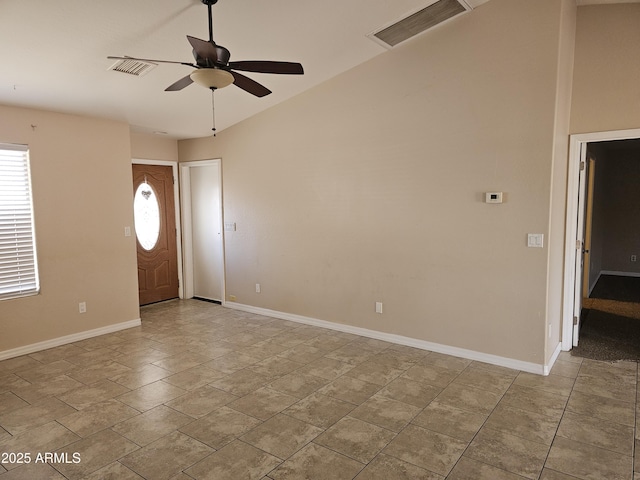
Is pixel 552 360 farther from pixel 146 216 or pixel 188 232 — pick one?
pixel 146 216

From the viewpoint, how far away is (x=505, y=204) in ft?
12.3

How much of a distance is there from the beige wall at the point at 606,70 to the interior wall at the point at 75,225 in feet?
16.7

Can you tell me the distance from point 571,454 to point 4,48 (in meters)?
4.74

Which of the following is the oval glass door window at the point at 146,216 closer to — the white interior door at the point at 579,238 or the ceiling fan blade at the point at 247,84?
the ceiling fan blade at the point at 247,84

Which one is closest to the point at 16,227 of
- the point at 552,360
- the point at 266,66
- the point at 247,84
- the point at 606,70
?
the point at 247,84

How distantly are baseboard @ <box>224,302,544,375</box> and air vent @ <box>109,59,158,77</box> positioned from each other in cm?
332

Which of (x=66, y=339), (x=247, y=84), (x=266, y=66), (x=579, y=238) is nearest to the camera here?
(x=266, y=66)

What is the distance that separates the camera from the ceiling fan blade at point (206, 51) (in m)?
2.39

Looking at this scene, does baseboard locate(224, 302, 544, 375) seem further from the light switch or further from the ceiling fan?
the ceiling fan

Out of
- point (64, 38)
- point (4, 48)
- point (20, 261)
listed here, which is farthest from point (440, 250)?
point (20, 261)

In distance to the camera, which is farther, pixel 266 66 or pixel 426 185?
pixel 426 185

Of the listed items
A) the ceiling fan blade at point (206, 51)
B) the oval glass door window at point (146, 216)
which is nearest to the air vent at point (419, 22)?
the ceiling fan blade at point (206, 51)

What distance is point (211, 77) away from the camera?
254 cm

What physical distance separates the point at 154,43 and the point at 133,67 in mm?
486
